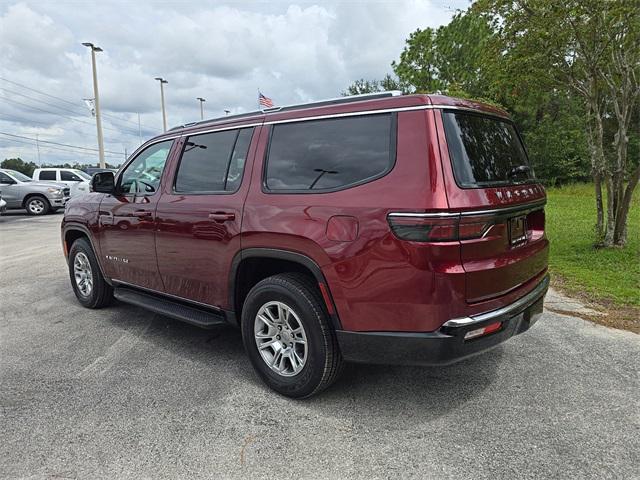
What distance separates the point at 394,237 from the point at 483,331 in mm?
762

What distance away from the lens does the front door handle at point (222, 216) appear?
331 cm

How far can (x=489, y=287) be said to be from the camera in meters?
2.63

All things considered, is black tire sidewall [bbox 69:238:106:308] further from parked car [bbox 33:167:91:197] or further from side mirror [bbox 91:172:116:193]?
parked car [bbox 33:167:91:197]

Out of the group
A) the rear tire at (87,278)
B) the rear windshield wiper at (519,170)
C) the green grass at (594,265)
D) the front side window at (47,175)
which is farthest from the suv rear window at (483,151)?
the front side window at (47,175)

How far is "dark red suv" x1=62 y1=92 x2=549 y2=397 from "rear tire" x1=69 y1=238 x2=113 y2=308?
61.4 inches

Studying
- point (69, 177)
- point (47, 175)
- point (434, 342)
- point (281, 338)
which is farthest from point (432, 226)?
point (47, 175)

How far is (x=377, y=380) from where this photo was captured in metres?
3.33

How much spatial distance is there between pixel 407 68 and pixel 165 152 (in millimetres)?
27500

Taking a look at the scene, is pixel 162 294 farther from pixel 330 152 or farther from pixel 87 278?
pixel 330 152

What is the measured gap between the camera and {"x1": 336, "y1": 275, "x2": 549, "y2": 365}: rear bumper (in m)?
2.50

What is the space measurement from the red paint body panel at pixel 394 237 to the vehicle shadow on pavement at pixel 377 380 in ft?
2.01

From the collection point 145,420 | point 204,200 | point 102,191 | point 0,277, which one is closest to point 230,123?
point 204,200

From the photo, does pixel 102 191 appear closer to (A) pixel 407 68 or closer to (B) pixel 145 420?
(B) pixel 145 420

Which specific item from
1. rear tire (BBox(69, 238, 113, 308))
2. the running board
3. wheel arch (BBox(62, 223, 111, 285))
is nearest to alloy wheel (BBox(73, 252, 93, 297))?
rear tire (BBox(69, 238, 113, 308))
